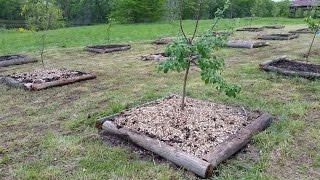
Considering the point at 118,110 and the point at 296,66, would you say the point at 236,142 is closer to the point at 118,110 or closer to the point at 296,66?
the point at 118,110

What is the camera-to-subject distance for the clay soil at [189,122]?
355cm

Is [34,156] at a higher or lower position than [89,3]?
lower

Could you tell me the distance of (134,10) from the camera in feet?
98.1

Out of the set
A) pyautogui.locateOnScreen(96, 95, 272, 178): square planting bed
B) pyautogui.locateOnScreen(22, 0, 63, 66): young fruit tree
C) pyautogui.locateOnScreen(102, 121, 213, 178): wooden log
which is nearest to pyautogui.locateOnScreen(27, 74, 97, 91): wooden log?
pyautogui.locateOnScreen(96, 95, 272, 178): square planting bed

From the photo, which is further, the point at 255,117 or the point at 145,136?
the point at 255,117

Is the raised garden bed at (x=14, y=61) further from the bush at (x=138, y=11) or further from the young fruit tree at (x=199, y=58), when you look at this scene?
the bush at (x=138, y=11)

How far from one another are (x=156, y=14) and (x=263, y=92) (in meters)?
25.8

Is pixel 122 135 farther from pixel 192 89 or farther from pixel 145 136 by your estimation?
pixel 192 89

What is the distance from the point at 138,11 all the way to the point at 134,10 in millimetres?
350

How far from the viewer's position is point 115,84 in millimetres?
6469

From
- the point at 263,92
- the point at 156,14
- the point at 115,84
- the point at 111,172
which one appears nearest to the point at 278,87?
the point at 263,92

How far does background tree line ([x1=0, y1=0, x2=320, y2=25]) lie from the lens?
28.6m

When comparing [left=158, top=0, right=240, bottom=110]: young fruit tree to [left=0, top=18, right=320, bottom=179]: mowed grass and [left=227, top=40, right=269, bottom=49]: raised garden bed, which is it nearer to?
[left=0, top=18, right=320, bottom=179]: mowed grass

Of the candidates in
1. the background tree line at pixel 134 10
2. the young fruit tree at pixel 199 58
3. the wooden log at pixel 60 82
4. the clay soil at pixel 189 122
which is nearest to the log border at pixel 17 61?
the wooden log at pixel 60 82
